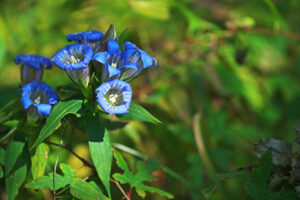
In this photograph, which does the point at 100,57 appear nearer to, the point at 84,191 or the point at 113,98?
the point at 113,98

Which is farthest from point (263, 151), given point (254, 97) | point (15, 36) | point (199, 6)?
point (199, 6)

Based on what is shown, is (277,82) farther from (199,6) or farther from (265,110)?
(199,6)

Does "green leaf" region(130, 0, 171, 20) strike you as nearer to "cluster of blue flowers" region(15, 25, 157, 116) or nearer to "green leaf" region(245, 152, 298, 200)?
"cluster of blue flowers" region(15, 25, 157, 116)

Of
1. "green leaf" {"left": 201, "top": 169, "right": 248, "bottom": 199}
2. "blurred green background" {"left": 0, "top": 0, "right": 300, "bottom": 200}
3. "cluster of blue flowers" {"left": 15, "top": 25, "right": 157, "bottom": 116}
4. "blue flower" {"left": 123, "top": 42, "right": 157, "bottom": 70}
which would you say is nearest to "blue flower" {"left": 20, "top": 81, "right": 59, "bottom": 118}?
"cluster of blue flowers" {"left": 15, "top": 25, "right": 157, "bottom": 116}

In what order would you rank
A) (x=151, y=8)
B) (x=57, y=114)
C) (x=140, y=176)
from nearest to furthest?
(x=57, y=114), (x=140, y=176), (x=151, y=8)

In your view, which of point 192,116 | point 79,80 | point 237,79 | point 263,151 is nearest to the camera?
point 79,80

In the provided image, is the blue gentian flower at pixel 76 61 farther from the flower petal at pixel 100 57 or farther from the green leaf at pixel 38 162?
the green leaf at pixel 38 162

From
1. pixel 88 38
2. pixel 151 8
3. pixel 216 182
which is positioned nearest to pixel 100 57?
pixel 88 38
